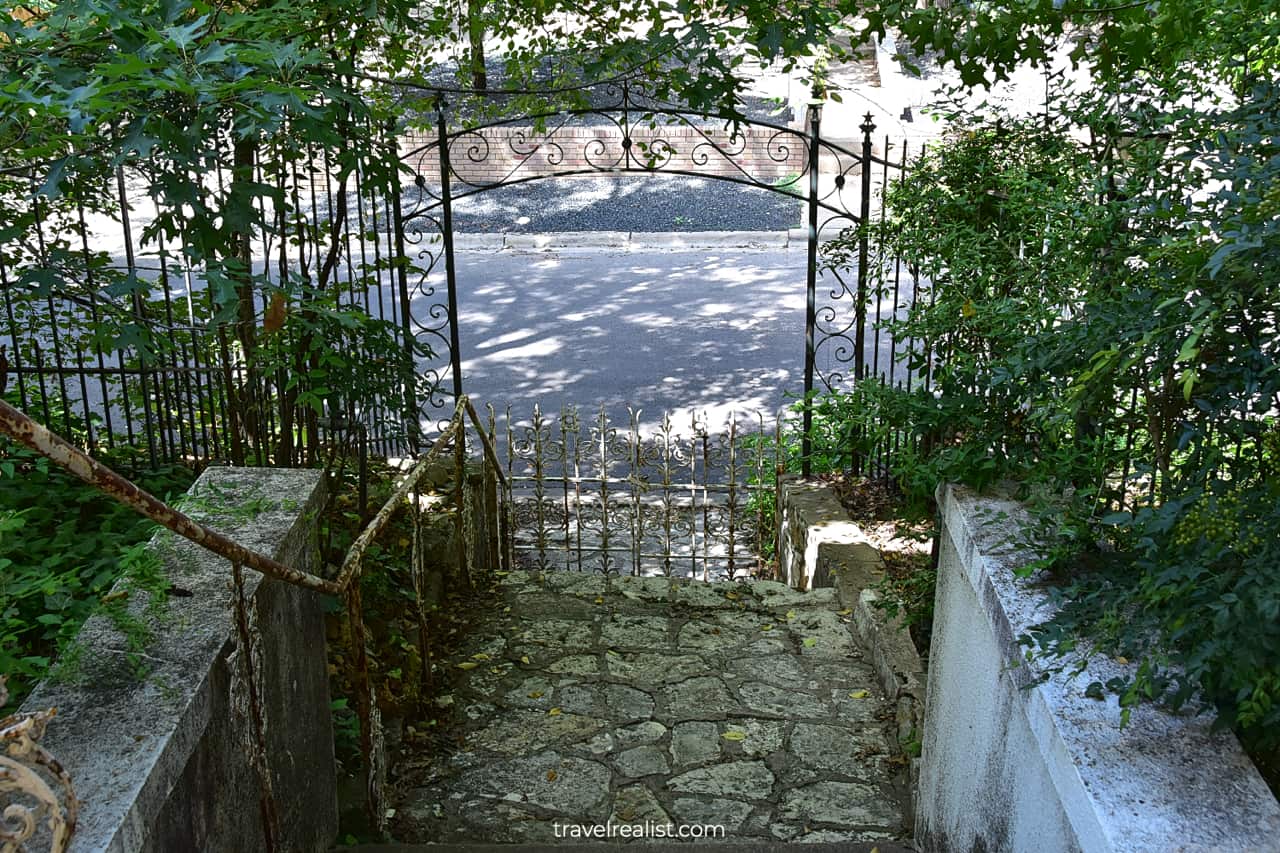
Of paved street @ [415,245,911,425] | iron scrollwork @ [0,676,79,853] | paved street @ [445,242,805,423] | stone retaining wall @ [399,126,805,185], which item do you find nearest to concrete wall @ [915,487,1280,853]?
iron scrollwork @ [0,676,79,853]

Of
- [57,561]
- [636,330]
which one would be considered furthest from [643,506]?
[57,561]

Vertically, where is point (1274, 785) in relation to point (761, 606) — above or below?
above

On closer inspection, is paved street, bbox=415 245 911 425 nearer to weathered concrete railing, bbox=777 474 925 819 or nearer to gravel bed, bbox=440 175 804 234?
gravel bed, bbox=440 175 804 234

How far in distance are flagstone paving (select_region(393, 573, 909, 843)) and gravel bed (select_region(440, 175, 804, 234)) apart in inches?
Result: 475

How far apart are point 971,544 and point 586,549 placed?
534 centimetres

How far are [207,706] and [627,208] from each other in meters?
16.4

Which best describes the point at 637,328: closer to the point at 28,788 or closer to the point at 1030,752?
the point at 1030,752

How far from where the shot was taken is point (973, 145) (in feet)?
14.0

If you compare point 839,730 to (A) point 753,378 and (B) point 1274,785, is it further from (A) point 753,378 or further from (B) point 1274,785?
(A) point 753,378

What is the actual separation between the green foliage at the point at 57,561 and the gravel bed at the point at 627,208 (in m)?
13.0

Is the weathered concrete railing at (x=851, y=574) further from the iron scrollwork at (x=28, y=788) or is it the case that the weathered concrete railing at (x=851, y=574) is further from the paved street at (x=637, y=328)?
the iron scrollwork at (x=28, y=788)

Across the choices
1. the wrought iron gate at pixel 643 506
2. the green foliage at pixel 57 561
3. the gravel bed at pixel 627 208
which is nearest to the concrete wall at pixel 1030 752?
the green foliage at pixel 57 561

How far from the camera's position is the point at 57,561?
3248 mm

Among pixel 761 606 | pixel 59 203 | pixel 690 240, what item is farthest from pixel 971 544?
pixel 690 240
